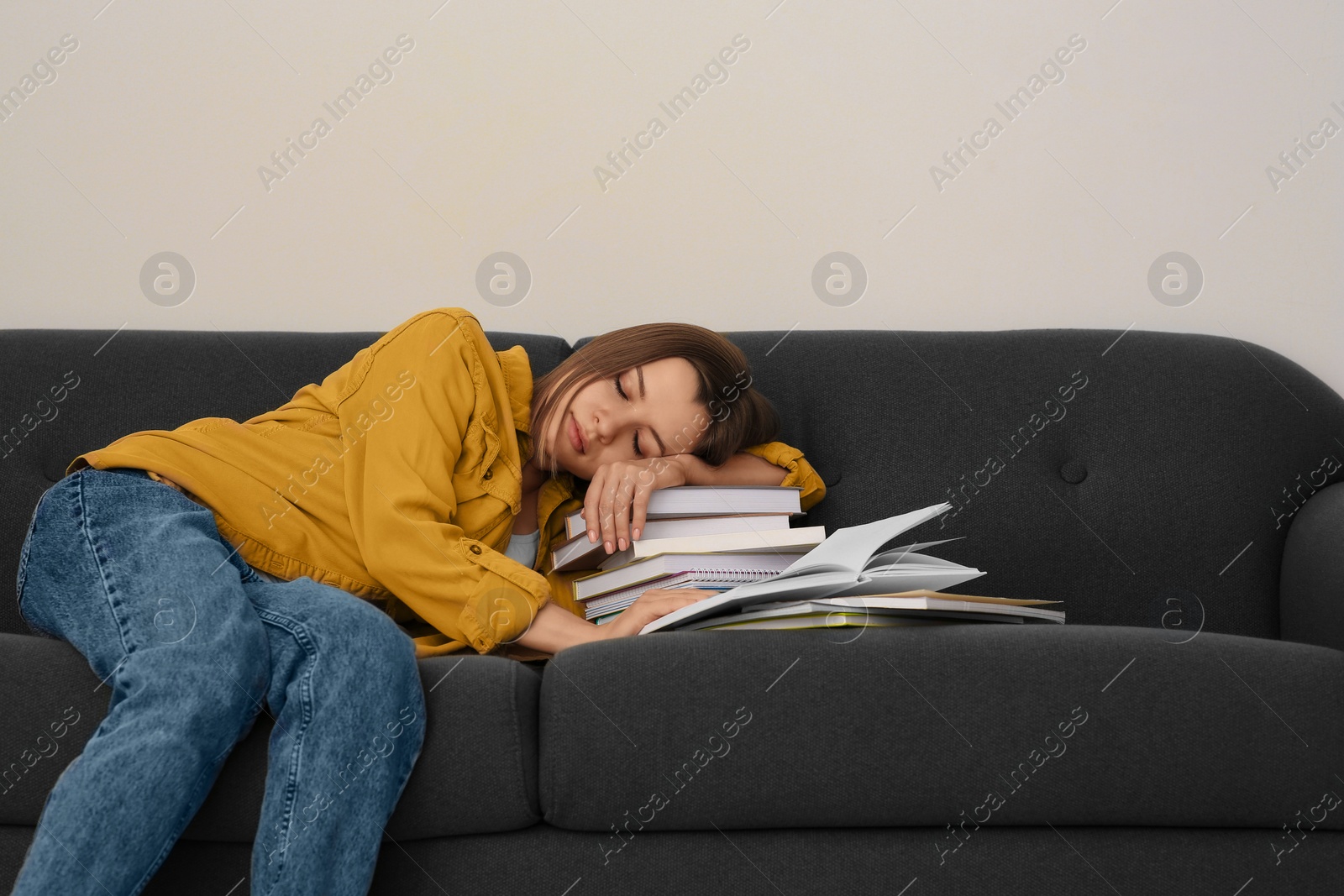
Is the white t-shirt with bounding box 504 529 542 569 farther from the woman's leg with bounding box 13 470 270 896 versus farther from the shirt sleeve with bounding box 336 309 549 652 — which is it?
the woman's leg with bounding box 13 470 270 896

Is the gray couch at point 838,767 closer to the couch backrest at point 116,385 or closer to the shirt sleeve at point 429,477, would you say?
the shirt sleeve at point 429,477

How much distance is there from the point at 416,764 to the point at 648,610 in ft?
1.14

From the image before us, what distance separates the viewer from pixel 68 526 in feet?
3.52

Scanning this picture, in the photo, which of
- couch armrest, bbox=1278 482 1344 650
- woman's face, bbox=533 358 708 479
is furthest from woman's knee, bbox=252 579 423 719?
couch armrest, bbox=1278 482 1344 650

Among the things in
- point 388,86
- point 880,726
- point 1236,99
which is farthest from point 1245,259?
point 388,86

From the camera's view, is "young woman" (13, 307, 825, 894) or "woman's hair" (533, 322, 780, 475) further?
"woman's hair" (533, 322, 780, 475)

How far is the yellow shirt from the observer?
1206 mm

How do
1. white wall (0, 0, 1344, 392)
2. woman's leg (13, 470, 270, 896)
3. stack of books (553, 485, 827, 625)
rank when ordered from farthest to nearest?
white wall (0, 0, 1344, 392)
stack of books (553, 485, 827, 625)
woman's leg (13, 470, 270, 896)

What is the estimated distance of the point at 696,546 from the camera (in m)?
1.33

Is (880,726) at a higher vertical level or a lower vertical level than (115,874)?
higher

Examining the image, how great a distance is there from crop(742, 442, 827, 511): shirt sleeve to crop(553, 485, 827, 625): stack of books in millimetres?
129

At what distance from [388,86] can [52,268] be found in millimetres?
766

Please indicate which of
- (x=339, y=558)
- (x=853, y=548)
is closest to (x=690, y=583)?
(x=853, y=548)

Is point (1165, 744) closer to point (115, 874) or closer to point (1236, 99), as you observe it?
point (115, 874)
